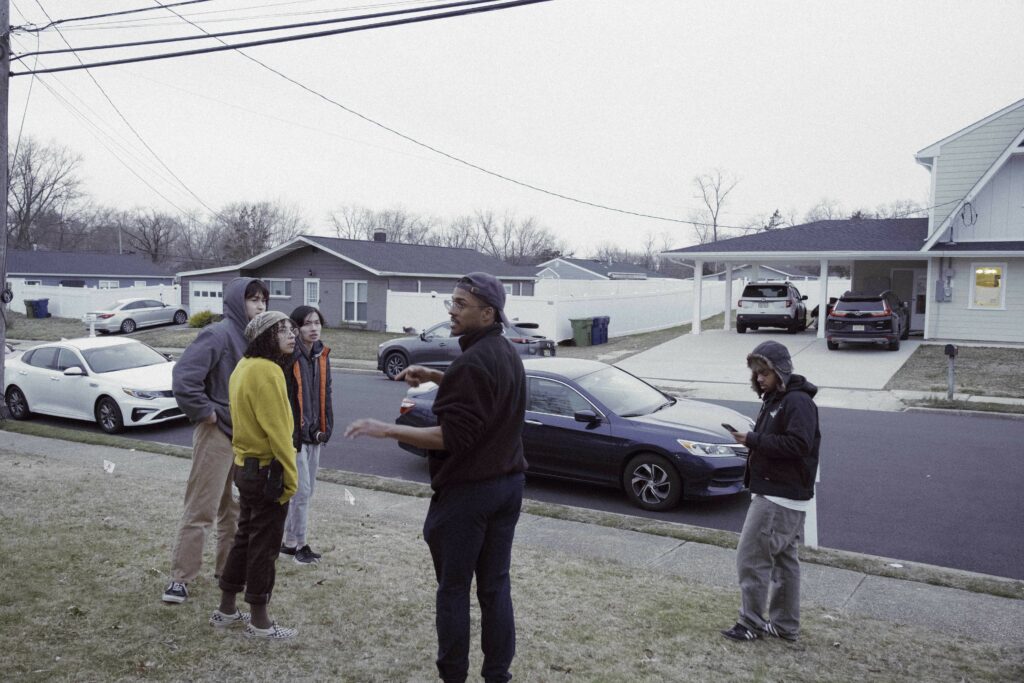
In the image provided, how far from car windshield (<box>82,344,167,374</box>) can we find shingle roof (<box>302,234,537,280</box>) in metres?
19.3

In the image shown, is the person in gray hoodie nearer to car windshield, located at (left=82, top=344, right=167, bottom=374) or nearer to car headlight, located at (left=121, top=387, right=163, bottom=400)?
car headlight, located at (left=121, top=387, right=163, bottom=400)

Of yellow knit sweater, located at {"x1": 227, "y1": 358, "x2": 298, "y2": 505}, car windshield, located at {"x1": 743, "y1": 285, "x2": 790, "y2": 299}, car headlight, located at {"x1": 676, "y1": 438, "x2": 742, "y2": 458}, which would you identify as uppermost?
car windshield, located at {"x1": 743, "y1": 285, "x2": 790, "y2": 299}

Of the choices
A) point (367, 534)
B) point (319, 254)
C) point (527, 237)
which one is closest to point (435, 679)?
point (367, 534)

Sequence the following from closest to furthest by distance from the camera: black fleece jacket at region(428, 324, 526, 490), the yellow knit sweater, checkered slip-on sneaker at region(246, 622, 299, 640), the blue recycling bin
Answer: black fleece jacket at region(428, 324, 526, 490), the yellow knit sweater, checkered slip-on sneaker at region(246, 622, 299, 640), the blue recycling bin

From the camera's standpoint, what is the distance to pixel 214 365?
512cm

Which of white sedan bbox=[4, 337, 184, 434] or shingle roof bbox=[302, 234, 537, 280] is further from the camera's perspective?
shingle roof bbox=[302, 234, 537, 280]

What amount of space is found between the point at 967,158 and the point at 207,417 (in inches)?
1074

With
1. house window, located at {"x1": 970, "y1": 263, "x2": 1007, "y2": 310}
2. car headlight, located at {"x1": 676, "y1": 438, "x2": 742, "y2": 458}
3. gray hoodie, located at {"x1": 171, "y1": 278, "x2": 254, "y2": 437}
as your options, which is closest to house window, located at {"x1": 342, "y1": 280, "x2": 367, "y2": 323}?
house window, located at {"x1": 970, "y1": 263, "x2": 1007, "y2": 310}

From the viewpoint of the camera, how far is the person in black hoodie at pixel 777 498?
4527 millimetres

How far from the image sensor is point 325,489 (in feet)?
28.3

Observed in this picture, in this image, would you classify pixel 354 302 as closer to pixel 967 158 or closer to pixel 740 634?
pixel 967 158

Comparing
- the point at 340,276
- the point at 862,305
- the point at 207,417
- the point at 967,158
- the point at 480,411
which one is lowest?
the point at 207,417

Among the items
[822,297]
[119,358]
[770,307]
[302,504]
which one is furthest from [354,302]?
[302,504]

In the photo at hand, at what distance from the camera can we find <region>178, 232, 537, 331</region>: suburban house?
3366 cm
